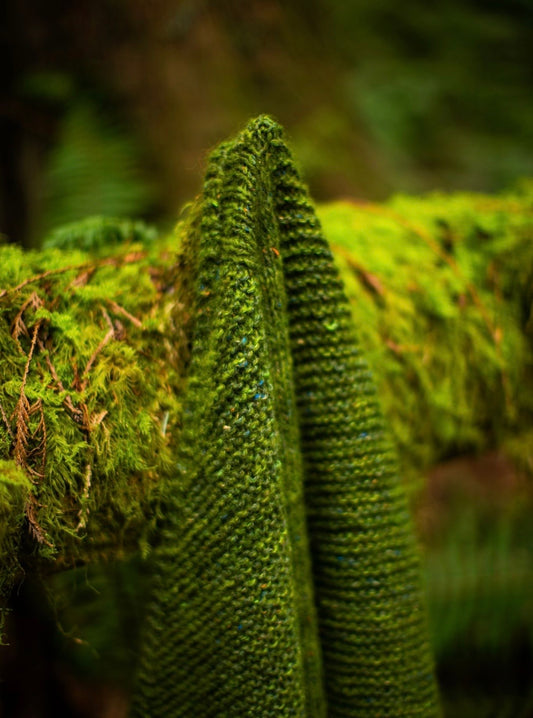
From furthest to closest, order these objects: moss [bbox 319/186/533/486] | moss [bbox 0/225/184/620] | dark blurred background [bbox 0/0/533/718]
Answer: dark blurred background [bbox 0/0/533/718] → moss [bbox 319/186/533/486] → moss [bbox 0/225/184/620]

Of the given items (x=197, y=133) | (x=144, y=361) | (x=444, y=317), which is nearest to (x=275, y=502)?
(x=144, y=361)

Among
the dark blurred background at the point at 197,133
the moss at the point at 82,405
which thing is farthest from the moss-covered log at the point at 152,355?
the dark blurred background at the point at 197,133

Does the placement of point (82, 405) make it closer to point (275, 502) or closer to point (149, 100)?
point (275, 502)

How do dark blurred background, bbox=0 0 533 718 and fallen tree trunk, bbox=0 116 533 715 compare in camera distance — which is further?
dark blurred background, bbox=0 0 533 718

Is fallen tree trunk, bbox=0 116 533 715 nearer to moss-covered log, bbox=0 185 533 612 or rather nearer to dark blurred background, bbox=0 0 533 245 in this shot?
moss-covered log, bbox=0 185 533 612

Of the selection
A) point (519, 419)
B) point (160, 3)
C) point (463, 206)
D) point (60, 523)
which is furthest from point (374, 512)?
point (160, 3)

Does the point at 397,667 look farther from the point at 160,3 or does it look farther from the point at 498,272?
the point at 160,3

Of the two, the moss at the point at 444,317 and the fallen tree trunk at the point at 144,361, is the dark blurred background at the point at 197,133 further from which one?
the fallen tree trunk at the point at 144,361

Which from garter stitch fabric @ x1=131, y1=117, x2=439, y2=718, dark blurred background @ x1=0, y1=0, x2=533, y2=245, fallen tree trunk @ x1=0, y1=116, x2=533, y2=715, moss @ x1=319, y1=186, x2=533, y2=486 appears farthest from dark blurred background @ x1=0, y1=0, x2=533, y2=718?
garter stitch fabric @ x1=131, y1=117, x2=439, y2=718
